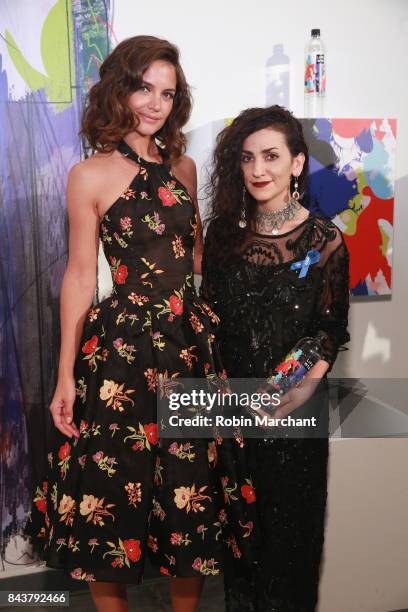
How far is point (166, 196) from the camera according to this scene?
1707 mm

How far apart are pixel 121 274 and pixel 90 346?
0.70 feet

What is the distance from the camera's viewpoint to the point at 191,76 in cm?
220

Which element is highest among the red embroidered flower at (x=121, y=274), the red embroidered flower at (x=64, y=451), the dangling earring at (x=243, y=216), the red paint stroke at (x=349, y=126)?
the red paint stroke at (x=349, y=126)

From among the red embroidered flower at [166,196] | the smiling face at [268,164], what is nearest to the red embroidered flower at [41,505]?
the red embroidered flower at [166,196]

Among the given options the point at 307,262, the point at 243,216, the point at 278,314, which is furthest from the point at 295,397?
the point at 243,216

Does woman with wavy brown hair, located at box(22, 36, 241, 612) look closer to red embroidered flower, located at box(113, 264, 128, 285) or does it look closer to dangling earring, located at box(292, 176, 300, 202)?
red embroidered flower, located at box(113, 264, 128, 285)

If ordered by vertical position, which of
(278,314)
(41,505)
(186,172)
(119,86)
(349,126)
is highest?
(119,86)

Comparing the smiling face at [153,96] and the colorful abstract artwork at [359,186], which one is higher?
the smiling face at [153,96]

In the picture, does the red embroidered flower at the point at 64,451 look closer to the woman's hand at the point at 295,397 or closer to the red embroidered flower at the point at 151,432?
the red embroidered flower at the point at 151,432

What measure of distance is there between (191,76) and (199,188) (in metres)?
0.39

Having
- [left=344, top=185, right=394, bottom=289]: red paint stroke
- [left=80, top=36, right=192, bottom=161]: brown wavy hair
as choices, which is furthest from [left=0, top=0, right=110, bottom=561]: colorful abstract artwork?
[left=344, top=185, right=394, bottom=289]: red paint stroke

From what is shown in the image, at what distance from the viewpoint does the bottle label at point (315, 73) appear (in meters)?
2.24

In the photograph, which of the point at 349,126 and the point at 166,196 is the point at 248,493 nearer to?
the point at 166,196

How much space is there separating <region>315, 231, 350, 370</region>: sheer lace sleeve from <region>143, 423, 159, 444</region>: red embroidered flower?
1.64ft
